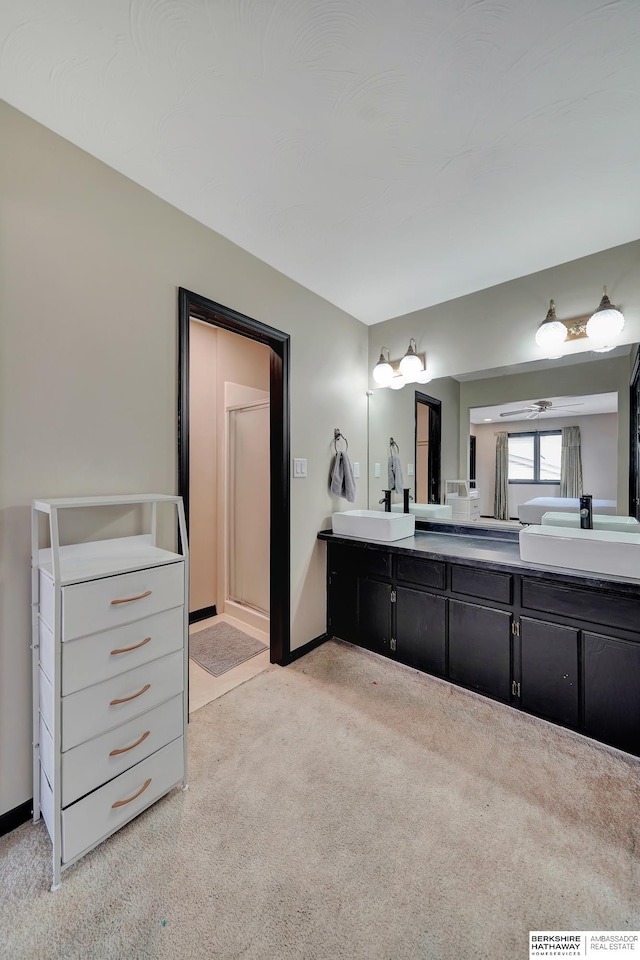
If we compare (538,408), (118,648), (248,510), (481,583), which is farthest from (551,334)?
(118,648)

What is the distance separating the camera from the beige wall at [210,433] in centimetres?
305

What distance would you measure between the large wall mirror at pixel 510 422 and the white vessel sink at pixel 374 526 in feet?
1.29

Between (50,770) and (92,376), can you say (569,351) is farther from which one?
(50,770)

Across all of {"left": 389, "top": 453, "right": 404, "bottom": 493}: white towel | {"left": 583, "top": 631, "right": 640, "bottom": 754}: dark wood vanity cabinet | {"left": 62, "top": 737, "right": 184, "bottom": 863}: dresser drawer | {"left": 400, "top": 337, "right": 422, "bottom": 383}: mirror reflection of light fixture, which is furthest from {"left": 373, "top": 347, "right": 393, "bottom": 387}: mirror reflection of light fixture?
{"left": 62, "top": 737, "right": 184, "bottom": 863}: dresser drawer

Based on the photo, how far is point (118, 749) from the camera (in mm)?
1286

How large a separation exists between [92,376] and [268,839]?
1844mm

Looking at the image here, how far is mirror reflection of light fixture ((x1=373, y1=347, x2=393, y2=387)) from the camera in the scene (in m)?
2.97

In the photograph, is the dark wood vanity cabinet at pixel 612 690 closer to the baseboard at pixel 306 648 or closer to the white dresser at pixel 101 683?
the baseboard at pixel 306 648

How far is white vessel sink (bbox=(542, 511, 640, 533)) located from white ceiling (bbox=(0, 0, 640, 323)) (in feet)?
4.85

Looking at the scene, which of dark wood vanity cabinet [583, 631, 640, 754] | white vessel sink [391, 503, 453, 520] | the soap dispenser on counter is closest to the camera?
dark wood vanity cabinet [583, 631, 640, 754]

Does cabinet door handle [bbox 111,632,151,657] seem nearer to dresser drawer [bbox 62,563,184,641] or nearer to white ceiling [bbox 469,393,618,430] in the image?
dresser drawer [bbox 62,563,184,641]

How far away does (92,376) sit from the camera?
5.02 ft

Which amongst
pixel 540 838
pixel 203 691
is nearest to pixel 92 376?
pixel 203 691

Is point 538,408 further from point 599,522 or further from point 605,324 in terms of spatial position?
point 599,522
